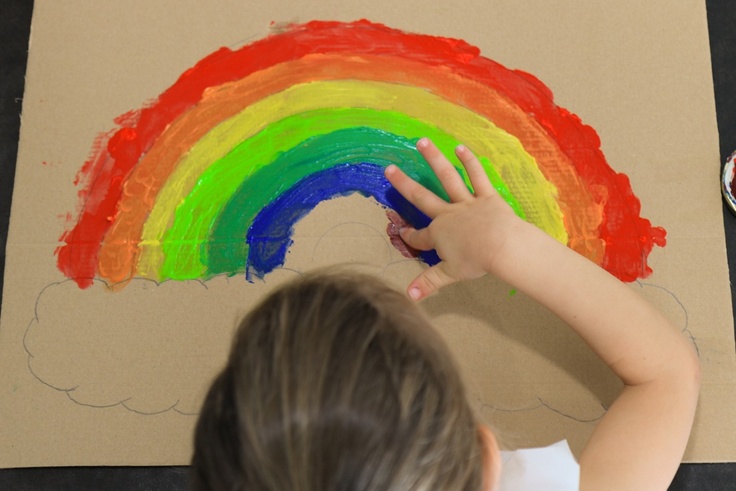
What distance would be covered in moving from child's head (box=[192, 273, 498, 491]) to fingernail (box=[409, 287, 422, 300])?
10.1 inches

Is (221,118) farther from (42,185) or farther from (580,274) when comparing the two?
(580,274)

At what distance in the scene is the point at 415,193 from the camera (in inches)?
30.9

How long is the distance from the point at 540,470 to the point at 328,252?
0.38m

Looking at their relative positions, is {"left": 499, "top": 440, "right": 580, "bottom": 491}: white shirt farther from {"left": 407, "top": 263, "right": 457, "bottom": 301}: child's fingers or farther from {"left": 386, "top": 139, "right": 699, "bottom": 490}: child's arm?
{"left": 407, "top": 263, "right": 457, "bottom": 301}: child's fingers

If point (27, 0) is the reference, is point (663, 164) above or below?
above

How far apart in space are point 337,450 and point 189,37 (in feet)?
2.30

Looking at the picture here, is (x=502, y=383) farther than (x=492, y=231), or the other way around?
(x=502, y=383)

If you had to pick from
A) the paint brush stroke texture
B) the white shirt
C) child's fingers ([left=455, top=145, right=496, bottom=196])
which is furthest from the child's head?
the paint brush stroke texture

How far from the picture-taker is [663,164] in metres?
0.87

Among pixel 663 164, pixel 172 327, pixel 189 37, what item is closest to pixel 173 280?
pixel 172 327

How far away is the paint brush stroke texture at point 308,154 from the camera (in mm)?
849

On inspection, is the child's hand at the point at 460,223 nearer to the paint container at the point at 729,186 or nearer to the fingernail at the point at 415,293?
the fingernail at the point at 415,293

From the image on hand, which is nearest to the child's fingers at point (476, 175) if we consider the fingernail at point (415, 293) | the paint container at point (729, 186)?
the fingernail at point (415, 293)

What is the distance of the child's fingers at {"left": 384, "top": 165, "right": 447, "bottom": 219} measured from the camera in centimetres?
75
